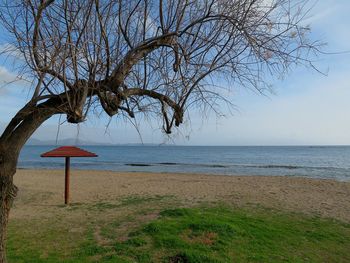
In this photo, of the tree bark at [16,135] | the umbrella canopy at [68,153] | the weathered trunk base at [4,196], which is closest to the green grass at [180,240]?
the weathered trunk base at [4,196]

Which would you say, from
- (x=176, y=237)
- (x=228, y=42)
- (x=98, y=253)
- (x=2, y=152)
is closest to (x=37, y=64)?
(x=2, y=152)

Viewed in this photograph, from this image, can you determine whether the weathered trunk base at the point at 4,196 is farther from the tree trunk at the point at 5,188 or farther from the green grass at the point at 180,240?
the green grass at the point at 180,240

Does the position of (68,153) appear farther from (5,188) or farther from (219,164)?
(219,164)

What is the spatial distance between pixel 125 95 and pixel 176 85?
0.52m

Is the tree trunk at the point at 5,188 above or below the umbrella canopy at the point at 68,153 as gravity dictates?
below

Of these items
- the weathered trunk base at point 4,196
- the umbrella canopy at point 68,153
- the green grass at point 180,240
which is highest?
the umbrella canopy at point 68,153

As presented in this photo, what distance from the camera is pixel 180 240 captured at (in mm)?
6156

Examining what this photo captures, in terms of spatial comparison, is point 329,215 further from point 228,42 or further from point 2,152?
point 2,152

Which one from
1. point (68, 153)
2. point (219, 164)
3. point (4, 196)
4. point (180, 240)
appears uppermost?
point (68, 153)

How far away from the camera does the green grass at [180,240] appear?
5637 millimetres

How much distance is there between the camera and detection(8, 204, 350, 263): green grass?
5.64 metres

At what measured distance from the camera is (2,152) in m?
3.33

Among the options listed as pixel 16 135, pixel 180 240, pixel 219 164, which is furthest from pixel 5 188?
pixel 219 164

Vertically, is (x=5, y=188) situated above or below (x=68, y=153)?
below
